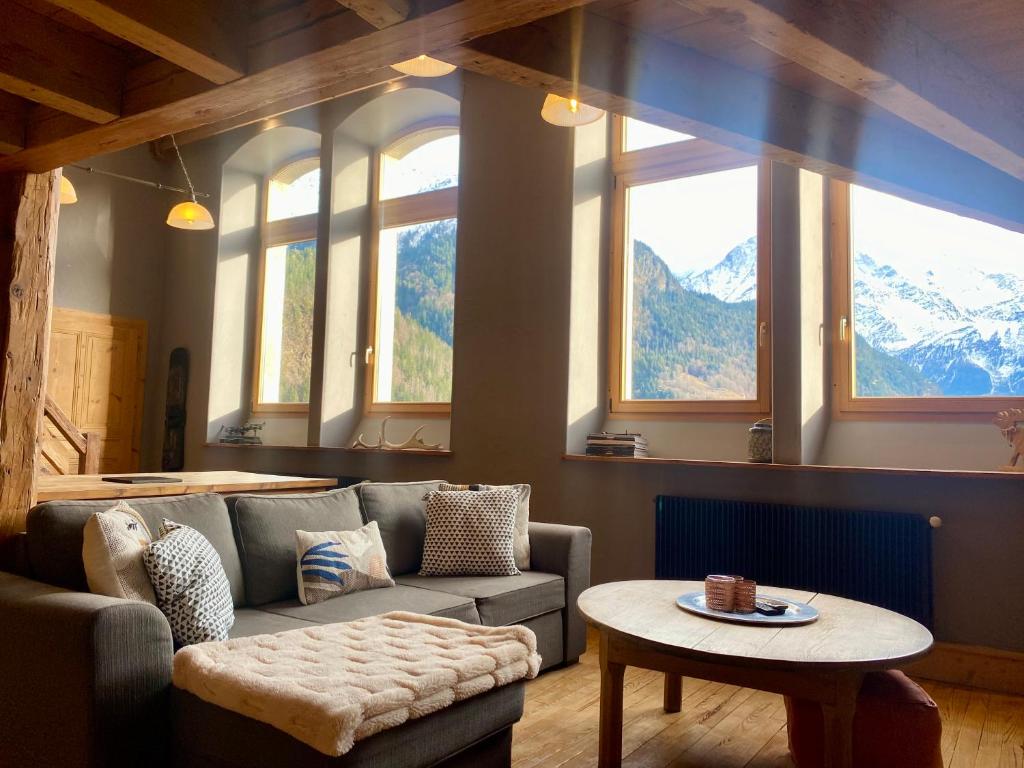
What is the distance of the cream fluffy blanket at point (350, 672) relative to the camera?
1.88 metres

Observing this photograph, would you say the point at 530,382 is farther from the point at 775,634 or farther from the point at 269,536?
the point at 775,634

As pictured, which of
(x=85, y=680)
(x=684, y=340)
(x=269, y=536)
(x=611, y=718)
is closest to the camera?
(x=85, y=680)

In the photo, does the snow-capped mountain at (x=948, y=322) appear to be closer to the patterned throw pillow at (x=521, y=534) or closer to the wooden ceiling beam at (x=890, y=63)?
the wooden ceiling beam at (x=890, y=63)

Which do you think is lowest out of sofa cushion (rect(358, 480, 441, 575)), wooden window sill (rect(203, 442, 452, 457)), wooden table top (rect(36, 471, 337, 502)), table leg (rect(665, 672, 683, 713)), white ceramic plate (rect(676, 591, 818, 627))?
table leg (rect(665, 672, 683, 713))

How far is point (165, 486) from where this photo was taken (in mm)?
3965

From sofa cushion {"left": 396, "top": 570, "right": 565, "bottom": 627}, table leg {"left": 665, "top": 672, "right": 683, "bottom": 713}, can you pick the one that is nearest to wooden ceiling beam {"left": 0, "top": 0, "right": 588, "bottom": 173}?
sofa cushion {"left": 396, "top": 570, "right": 565, "bottom": 627}

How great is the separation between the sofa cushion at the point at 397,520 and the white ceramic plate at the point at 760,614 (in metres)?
1.44

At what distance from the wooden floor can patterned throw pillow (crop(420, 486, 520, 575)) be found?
0.59 m

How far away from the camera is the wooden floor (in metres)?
2.77

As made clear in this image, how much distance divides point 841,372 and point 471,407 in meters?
2.39

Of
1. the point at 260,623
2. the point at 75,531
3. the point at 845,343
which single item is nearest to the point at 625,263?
the point at 845,343

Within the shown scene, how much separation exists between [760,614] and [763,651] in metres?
0.44

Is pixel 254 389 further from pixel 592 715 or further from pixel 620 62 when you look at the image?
pixel 620 62

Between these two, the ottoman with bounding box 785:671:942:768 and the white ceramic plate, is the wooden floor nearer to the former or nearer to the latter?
the ottoman with bounding box 785:671:942:768
